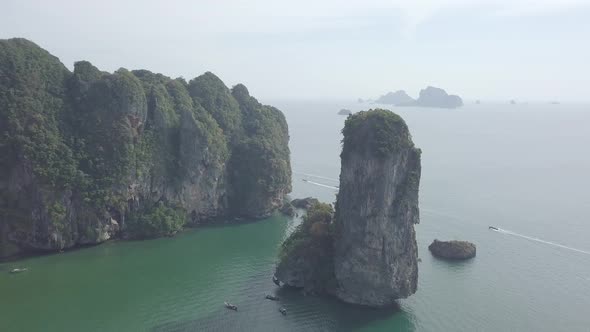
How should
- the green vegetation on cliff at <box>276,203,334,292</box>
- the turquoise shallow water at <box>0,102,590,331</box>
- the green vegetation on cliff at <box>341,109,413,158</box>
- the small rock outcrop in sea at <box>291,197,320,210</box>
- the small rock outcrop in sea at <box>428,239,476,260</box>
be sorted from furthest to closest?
the small rock outcrop in sea at <box>291,197,320,210</box> < the small rock outcrop in sea at <box>428,239,476,260</box> < the green vegetation on cliff at <box>276,203,334,292</box> < the green vegetation on cliff at <box>341,109,413,158</box> < the turquoise shallow water at <box>0,102,590,331</box>

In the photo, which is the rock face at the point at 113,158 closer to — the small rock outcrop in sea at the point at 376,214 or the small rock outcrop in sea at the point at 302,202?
the small rock outcrop in sea at the point at 302,202

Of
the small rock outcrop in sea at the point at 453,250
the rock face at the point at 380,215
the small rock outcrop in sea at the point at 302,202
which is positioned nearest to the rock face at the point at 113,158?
the small rock outcrop in sea at the point at 302,202

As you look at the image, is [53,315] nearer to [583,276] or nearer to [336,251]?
[336,251]

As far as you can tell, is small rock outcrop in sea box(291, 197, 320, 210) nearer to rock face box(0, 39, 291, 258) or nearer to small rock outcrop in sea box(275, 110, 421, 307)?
rock face box(0, 39, 291, 258)

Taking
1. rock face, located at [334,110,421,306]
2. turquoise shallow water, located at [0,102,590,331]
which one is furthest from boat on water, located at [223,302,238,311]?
rock face, located at [334,110,421,306]

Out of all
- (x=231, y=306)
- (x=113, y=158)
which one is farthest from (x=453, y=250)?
(x=113, y=158)

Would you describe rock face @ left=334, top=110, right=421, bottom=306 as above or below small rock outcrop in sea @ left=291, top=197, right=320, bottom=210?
above

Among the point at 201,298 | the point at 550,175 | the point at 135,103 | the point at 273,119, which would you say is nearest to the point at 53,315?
the point at 201,298

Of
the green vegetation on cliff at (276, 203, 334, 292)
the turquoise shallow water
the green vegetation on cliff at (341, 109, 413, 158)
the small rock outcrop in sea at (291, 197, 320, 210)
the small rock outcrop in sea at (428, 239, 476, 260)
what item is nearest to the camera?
the turquoise shallow water
